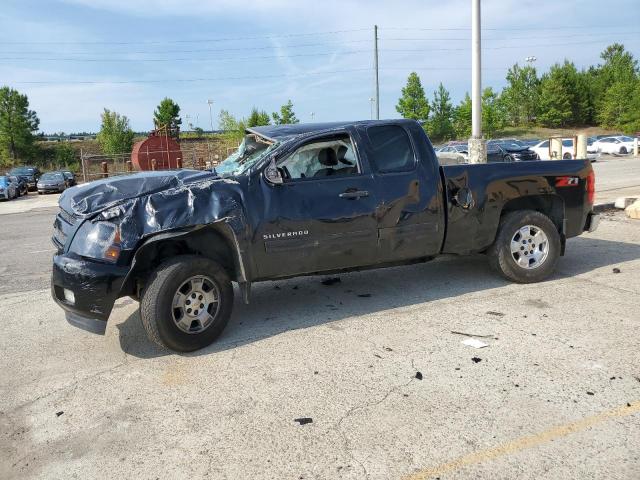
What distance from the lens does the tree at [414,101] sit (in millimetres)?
67312

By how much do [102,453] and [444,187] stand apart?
3.88 m

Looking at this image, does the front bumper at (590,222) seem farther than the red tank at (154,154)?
No

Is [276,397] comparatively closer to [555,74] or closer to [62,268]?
[62,268]

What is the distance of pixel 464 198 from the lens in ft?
18.5

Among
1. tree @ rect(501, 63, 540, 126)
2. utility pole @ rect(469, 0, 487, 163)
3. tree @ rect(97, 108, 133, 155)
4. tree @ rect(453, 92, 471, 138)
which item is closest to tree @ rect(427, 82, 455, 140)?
tree @ rect(453, 92, 471, 138)

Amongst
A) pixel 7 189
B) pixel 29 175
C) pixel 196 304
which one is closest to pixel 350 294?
pixel 196 304

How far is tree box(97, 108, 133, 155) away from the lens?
237 feet

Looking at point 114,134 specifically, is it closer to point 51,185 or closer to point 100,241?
point 51,185

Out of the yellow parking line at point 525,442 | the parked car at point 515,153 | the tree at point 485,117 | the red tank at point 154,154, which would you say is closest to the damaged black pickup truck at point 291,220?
the yellow parking line at point 525,442

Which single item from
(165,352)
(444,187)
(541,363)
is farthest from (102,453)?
(444,187)

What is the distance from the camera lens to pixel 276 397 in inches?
144

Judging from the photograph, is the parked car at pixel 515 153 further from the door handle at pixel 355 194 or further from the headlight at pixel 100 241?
the headlight at pixel 100 241

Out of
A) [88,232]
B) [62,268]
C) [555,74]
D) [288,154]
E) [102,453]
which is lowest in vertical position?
[102,453]

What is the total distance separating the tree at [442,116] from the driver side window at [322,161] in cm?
7071
